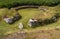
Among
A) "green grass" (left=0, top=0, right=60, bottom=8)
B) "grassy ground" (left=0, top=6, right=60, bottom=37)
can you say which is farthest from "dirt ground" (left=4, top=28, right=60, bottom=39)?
"green grass" (left=0, top=0, right=60, bottom=8)

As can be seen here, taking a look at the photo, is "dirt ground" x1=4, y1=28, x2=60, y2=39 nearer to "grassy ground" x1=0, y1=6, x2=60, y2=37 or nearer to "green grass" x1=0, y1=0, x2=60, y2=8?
"grassy ground" x1=0, y1=6, x2=60, y2=37

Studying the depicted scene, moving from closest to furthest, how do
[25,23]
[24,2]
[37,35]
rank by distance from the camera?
1. [37,35]
2. [25,23]
3. [24,2]

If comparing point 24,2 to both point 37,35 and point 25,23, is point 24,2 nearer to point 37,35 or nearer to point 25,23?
point 25,23

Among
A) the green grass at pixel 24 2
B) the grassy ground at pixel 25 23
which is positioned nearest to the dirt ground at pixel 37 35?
the grassy ground at pixel 25 23

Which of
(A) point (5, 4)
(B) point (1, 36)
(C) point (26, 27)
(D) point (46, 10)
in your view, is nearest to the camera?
(B) point (1, 36)

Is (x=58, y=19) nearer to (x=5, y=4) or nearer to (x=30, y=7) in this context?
(x=30, y=7)

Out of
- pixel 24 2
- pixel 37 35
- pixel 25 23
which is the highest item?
pixel 24 2

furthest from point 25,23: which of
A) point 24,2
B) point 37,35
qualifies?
point 24,2

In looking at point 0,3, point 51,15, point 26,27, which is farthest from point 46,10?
point 0,3

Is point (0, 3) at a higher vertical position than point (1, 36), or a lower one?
higher

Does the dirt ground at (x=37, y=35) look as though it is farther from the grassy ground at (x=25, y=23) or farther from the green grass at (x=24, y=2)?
the green grass at (x=24, y=2)

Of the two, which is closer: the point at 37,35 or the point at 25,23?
the point at 37,35
